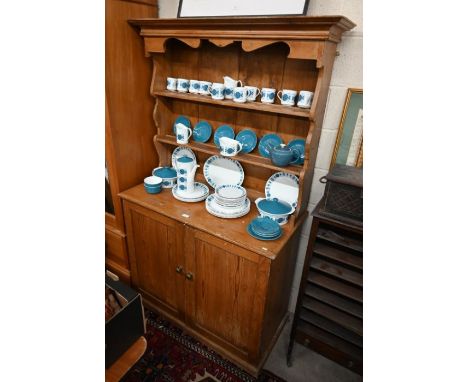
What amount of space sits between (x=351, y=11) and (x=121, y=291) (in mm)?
1550

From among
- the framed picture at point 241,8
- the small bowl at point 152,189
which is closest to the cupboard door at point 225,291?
the small bowl at point 152,189

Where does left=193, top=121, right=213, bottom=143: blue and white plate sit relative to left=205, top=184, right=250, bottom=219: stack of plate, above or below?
above

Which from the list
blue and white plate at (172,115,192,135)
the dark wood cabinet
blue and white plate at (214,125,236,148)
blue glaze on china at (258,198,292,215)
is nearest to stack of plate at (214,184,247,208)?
blue glaze on china at (258,198,292,215)

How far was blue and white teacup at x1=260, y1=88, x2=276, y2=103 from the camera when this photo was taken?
147 cm

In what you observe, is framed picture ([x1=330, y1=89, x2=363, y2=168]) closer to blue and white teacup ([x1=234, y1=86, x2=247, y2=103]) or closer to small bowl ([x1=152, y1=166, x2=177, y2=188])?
blue and white teacup ([x1=234, y1=86, x2=247, y2=103])

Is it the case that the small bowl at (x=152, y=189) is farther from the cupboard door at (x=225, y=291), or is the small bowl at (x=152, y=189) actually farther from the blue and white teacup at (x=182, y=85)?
the blue and white teacup at (x=182, y=85)

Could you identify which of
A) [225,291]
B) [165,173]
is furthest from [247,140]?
[225,291]

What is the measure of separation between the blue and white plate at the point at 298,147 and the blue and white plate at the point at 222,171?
0.38 m

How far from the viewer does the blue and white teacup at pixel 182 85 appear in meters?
1.71

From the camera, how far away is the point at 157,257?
1.81 m

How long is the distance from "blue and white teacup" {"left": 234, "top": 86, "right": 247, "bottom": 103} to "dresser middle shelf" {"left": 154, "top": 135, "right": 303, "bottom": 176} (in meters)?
0.31

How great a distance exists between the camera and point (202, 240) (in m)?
1.54
